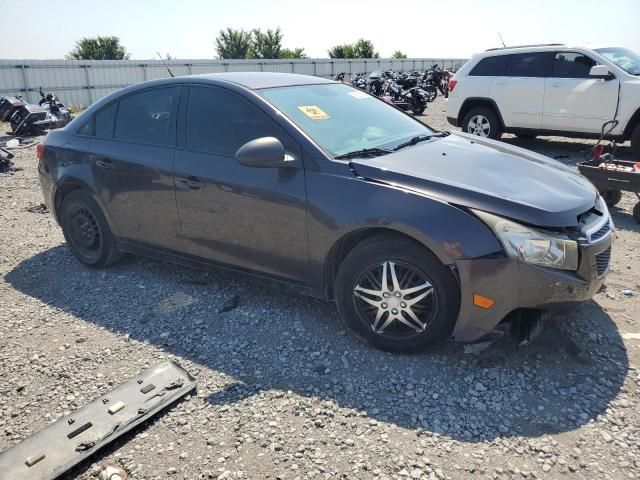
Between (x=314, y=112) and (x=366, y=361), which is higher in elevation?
(x=314, y=112)

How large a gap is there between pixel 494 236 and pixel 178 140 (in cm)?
245

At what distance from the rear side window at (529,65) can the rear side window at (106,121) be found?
7560mm

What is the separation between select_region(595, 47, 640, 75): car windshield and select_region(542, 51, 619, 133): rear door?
0.28 m

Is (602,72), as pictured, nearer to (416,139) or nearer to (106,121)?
(416,139)

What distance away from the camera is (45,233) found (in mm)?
5957

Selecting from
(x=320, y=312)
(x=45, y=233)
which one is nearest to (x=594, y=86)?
(x=320, y=312)

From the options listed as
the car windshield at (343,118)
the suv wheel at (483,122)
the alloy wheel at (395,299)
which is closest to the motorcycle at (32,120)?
the suv wheel at (483,122)

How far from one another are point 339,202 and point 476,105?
7.88m

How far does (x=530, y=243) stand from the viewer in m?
2.83

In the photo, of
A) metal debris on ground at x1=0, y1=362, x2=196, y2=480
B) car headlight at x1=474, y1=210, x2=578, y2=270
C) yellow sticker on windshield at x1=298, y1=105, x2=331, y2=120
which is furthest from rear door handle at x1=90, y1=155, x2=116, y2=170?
car headlight at x1=474, y1=210, x2=578, y2=270

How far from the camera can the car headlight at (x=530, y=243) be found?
2.82 meters

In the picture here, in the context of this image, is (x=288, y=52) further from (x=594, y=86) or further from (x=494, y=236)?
(x=494, y=236)

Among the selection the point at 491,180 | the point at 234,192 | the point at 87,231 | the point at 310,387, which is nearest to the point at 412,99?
the point at 87,231

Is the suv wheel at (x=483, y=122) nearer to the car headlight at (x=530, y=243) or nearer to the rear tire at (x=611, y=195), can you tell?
the rear tire at (x=611, y=195)
